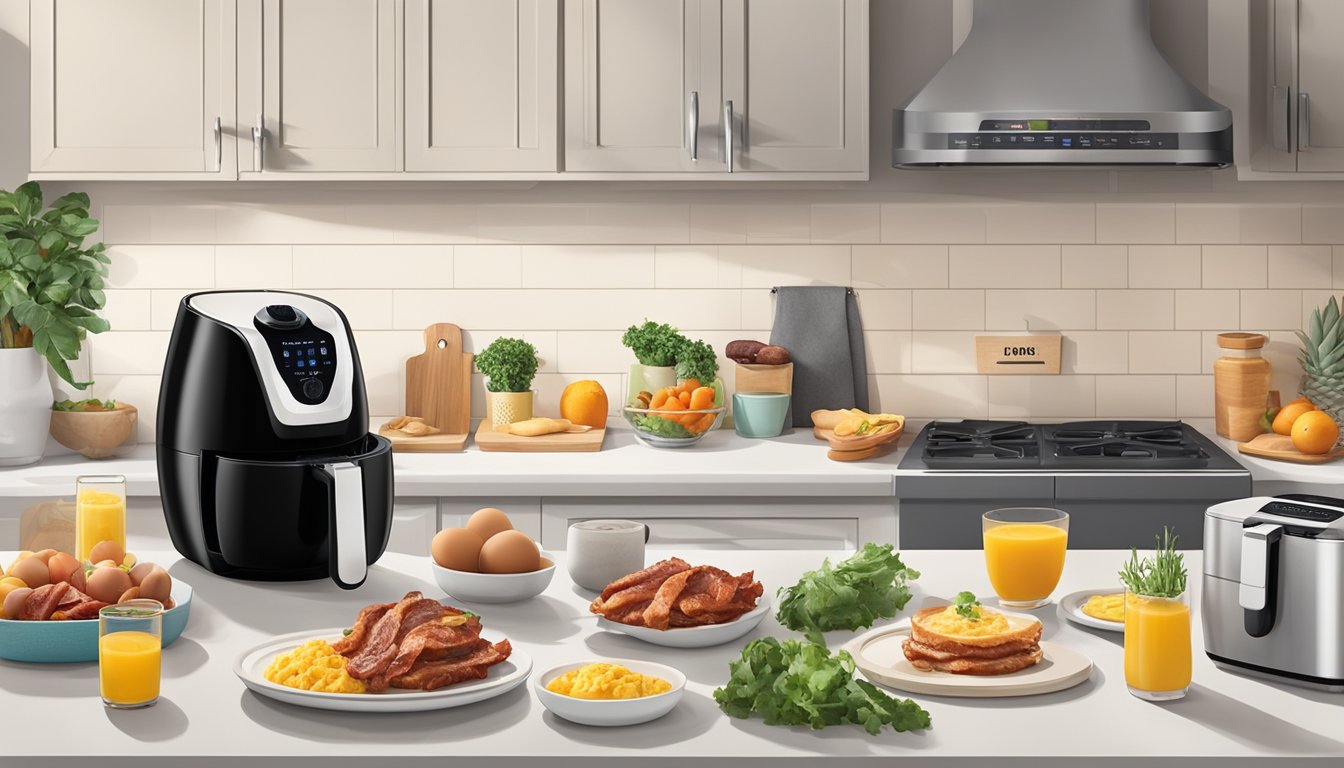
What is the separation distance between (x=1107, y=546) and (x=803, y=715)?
1.89 m

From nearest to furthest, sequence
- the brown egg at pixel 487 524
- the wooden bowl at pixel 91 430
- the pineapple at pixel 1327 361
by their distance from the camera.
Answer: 1. the brown egg at pixel 487 524
2. the wooden bowl at pixel 91 430
3. the pineapple at pixel 1327 361

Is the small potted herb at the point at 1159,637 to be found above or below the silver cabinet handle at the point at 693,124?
below

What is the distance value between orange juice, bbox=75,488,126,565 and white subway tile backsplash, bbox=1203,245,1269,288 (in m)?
2.86

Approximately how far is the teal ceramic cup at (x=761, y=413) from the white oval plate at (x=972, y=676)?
6.39ft

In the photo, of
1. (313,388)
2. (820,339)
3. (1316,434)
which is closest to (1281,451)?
(1316,434)

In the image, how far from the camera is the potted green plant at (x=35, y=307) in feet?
10.4

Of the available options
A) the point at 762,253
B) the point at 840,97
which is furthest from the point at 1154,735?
the point at 762,253

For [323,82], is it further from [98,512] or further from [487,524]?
[487,524]

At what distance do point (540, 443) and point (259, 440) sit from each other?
1454 millimetres

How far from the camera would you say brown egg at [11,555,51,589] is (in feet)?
5.16

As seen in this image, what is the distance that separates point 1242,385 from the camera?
3.36m

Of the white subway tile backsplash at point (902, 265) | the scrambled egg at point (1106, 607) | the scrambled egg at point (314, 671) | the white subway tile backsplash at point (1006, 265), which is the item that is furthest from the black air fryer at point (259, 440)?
the white subway tile backsplash at point (1006, 265)

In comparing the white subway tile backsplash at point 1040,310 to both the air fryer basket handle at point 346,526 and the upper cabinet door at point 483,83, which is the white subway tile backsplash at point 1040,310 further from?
the air fryer basket handle at point 346,526

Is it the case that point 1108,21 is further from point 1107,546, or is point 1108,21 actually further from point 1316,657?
point 1316,657
